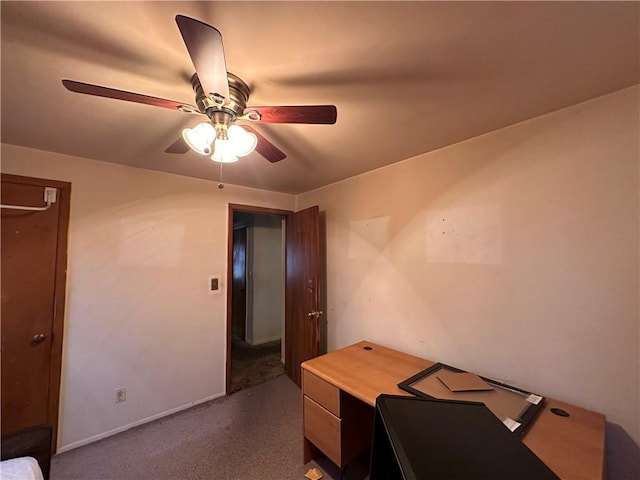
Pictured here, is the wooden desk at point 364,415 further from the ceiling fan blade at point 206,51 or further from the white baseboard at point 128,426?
the ceiling fan blade at point 206,51

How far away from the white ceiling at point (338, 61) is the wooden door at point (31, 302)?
46cm

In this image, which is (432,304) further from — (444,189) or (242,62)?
(242,62)

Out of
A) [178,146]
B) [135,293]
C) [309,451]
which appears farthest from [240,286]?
[178,146]

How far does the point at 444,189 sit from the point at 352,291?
4.10ft

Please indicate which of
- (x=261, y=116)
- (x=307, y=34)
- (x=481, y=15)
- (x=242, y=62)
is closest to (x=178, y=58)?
(x=242, y=62)

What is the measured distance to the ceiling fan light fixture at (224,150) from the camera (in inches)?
48.9

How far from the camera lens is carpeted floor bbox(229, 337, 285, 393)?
306 cm

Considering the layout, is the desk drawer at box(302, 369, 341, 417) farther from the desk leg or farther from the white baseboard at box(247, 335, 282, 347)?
the white baseboard at box(247, 335, 282, 347)

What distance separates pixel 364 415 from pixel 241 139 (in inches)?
73.9

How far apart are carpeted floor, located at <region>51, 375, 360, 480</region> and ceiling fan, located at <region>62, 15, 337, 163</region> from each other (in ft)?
6.74

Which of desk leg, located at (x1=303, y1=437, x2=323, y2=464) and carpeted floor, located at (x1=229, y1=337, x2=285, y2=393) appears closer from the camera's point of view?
desk leg, located at (x1=303, y1=437, x2=323, y2=464)

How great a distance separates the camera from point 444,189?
1911mm

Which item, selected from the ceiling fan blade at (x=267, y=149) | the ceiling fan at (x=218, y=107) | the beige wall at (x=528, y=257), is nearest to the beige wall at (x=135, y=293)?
the ceiling fan at (x=218, y=107)

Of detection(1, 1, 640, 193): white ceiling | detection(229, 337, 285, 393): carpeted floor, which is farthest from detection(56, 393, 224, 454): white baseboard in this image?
detection(1, 1, 640, 193): white ceiling
